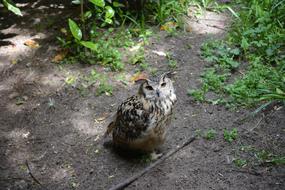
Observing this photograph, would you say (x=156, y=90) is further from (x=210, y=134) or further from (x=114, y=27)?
(x=114, y=27)

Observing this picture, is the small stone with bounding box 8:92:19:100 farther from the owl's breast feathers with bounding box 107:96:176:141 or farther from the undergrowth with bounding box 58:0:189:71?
the owl's breast feathers with bounding box 107:96:176:141

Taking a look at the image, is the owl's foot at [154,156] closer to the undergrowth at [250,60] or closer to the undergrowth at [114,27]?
the undergrowth at [250,60]

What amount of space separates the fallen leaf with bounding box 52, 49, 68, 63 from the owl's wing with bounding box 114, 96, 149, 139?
1.69m

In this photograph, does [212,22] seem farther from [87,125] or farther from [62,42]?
[87,125]

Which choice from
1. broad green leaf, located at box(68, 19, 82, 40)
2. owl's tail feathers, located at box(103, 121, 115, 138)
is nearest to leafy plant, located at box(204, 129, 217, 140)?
owl's tail feathers, located at box(103, 121, 115, 138)

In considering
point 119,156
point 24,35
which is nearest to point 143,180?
point 119,156

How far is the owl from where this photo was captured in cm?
379

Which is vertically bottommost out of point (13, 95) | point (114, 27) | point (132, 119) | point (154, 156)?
point (13, 95)

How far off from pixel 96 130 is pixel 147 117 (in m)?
0.86

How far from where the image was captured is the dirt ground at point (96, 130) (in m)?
3.87

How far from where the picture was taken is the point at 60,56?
5.40 metres

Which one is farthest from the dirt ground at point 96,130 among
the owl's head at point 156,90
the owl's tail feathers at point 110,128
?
the owl's head at point 156,90

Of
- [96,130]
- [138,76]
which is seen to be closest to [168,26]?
[138,76]

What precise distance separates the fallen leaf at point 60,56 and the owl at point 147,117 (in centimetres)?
169
